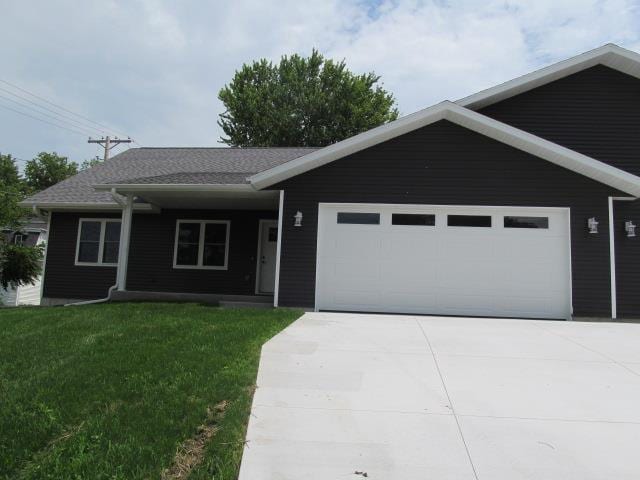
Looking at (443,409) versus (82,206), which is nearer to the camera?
(443,409)

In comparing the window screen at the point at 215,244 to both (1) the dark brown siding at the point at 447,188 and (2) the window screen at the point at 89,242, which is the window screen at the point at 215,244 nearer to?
(2) the window screen at the point at 89,242

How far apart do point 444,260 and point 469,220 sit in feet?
3.25

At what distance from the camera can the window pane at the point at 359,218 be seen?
9711 millimetres

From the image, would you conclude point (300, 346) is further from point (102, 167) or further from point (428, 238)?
point (102, 167)

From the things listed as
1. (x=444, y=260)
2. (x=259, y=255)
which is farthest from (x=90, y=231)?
(x=444, y=260)

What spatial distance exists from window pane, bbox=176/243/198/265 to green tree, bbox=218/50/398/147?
1904 cm

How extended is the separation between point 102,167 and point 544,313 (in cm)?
1386

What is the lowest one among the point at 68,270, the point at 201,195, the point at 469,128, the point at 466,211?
the point at 68,270

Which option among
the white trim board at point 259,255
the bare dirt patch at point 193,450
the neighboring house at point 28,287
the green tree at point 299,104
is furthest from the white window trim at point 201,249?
the green tree at point 299,104

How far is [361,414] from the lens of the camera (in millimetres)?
3754

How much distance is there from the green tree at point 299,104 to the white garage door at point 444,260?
21348 millimetres

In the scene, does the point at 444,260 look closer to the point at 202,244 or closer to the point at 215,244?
the point at 215,244

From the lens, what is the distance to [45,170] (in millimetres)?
44938

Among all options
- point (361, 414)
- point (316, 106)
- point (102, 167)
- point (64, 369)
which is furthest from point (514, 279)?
point (316, 106)
